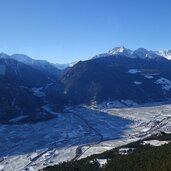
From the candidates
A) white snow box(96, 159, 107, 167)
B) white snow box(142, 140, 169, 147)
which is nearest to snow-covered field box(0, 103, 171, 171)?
white snow box(142, 140, 169, 147)

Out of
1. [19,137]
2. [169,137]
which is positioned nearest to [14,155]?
[19,137]

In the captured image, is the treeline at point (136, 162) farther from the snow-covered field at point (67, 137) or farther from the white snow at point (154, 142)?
the snow-covered field at point (67, 137)

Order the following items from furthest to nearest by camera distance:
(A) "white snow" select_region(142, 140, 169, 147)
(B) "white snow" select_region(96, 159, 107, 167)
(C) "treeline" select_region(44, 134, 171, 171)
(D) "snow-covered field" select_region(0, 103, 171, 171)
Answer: (D) "snow-covered field" select_region(0, 103, 171, 171)
(A) "white snow" select_region(142, 140, 169, 147)
(B) "white snow" select_region(96, 159, 107, 167)
(C) "treeline" select_region(44, 134, 171, 171)

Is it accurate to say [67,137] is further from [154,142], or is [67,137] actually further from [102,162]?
[102,162]

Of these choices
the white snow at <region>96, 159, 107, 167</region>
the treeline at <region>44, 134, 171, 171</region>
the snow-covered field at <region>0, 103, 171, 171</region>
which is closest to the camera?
the treeline at <region>44, 134, 171, 171</region>

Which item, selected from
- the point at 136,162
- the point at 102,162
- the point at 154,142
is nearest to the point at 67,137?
the point at 154,142

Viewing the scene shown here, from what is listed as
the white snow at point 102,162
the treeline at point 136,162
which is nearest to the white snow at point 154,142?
the treeline at point 136,162

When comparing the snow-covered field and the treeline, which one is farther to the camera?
the snow-covered field

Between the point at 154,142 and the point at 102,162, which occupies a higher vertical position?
the point at 154,142

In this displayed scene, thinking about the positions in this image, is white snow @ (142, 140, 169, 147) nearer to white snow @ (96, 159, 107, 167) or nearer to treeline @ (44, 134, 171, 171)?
treeline @ (44, 134, 171, 171)
